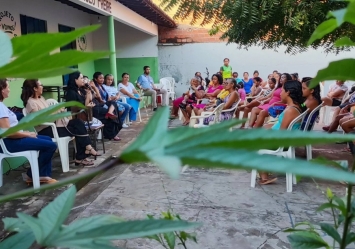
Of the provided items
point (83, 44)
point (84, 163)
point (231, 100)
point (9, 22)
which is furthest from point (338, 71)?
point (83, 44)

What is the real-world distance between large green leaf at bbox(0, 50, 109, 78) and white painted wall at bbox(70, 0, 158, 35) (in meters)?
5.46

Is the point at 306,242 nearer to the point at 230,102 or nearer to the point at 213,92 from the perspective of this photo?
the point at 230,102

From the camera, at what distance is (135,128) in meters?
7.10

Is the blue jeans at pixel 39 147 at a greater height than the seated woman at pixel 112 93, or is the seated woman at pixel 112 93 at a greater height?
the seated woman at pixel 112 93

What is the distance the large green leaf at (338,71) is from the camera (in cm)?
53

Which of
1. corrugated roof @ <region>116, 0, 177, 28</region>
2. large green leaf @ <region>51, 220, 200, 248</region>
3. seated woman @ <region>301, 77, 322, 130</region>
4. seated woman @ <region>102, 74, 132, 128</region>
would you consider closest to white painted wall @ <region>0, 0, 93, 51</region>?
corrugated roof @ <region>116, 0, 177, 28</region>

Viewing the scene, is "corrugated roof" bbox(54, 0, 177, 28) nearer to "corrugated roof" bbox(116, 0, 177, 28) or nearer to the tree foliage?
"corrugated roof" bbox(116, 0, 177, 28)

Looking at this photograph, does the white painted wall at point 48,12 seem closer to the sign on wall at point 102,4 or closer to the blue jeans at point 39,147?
the sign on wall at point 102,4

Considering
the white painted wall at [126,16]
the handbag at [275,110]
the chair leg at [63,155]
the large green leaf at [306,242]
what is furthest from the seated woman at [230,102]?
the large green leaf at [306,242]

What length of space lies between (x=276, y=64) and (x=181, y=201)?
9389 mm

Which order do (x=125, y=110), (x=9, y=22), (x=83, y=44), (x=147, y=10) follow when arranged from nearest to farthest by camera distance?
(x=9, y=22), (x=125, y=110), (x=83, y=44), (x=147, y=10)

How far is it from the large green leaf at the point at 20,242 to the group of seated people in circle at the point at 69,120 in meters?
2.04

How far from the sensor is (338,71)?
0.55 m

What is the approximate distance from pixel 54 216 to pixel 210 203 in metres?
2.94
